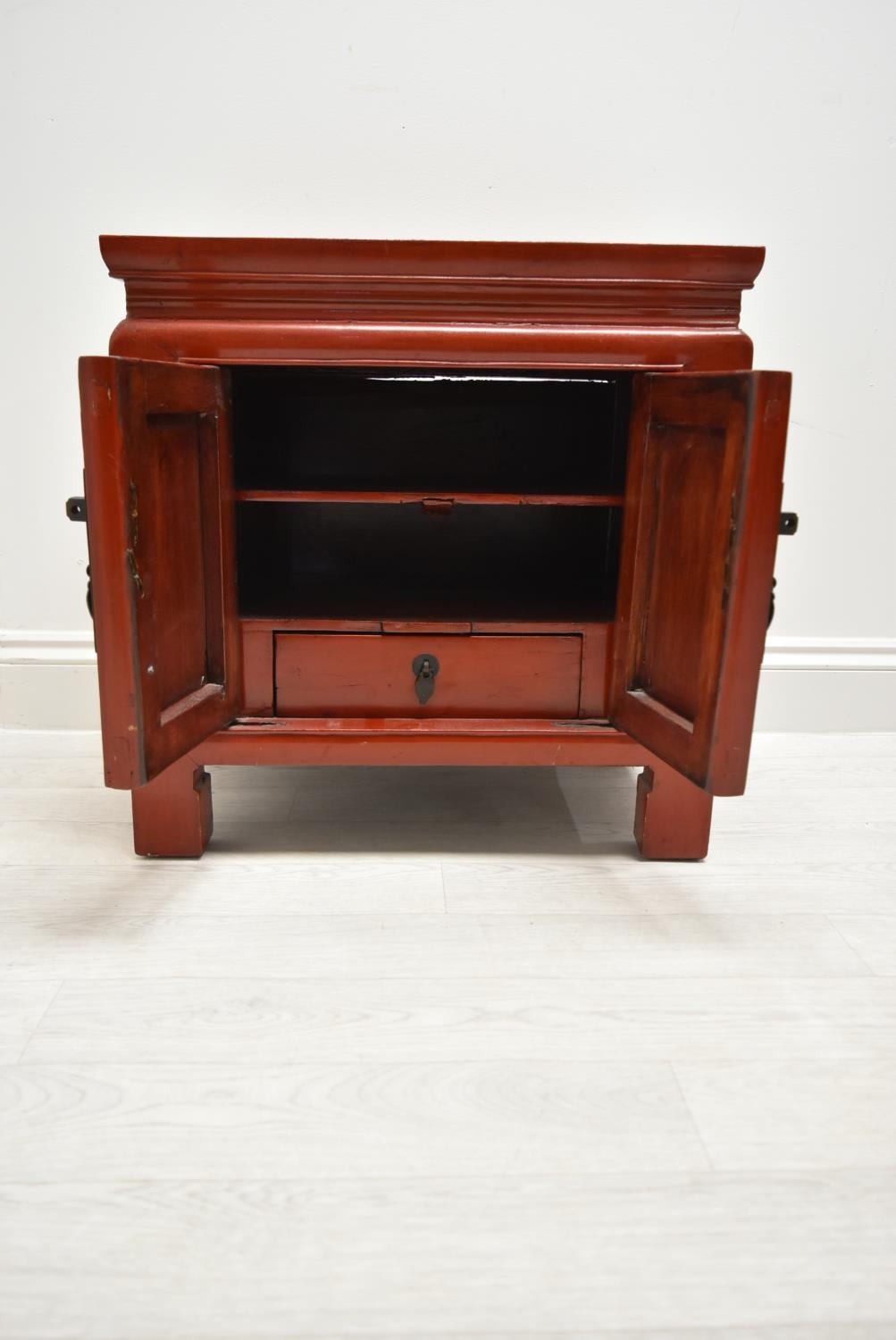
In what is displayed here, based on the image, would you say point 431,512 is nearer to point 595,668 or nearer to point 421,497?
point 421,497

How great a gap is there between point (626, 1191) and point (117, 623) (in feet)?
Result: 2.66

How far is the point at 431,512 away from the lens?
142cm

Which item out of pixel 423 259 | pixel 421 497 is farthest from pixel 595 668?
pixel 423 259

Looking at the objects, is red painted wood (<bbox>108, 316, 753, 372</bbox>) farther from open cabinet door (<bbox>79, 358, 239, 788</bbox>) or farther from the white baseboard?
the white baseboard

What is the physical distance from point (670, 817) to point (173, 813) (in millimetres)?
775

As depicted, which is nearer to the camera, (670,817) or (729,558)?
(729,558)

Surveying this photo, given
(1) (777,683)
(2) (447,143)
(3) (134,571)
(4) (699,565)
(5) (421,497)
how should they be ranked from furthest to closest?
(1) (777,683) → (2) (447,143) → (5) (421,497) → (4) (699,565) → (3) (134,571)

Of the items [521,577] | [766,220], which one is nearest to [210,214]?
[521,577]

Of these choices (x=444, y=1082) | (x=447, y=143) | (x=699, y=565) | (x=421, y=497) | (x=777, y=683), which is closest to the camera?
(x=444, y=1082)

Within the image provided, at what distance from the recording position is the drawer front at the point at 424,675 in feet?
4.72

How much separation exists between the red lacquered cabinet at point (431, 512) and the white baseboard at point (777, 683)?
24.8 inches

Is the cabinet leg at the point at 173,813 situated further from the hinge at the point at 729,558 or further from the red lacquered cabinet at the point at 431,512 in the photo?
the hinge at the point at 729,558

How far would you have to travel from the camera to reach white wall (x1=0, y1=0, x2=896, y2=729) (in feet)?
5.82

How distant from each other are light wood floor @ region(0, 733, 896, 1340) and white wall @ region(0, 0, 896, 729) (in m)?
1.04
